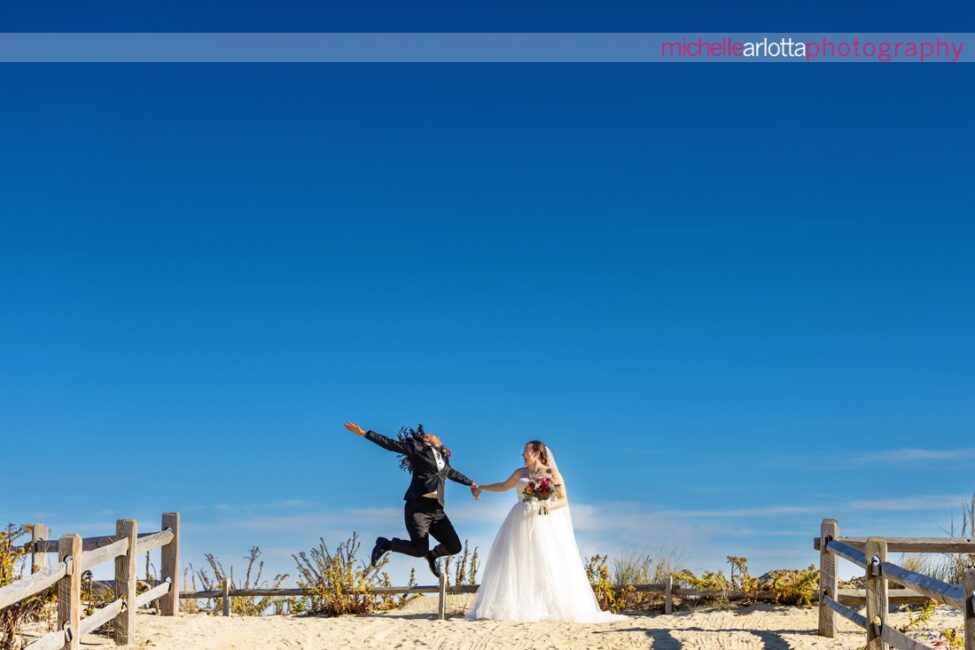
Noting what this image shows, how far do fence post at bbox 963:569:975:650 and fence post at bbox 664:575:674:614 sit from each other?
28.6 ft

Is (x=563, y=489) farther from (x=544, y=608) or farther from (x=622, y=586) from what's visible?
(x=622, y=586)

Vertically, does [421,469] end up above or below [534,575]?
above

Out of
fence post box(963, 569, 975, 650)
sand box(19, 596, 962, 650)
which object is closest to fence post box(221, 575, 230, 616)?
sand box(19, 596, 962, 650)

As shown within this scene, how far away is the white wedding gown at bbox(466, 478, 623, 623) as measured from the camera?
14.1 meters

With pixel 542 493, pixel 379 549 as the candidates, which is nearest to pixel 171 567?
pixel 379 549

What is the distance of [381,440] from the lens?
1488 centimetres

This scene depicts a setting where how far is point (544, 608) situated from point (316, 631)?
115 inches

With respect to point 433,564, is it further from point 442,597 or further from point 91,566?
point 91,566

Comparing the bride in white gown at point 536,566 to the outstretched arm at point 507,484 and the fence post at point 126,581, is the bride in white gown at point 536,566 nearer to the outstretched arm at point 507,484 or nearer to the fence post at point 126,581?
the outstretched arm at point 507,484

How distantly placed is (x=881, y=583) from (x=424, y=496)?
632 centimetres

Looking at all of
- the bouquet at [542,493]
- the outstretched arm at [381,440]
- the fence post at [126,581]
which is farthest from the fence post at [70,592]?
the bouquet at [542,493]

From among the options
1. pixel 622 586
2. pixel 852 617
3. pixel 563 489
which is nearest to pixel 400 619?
pixel 563 489

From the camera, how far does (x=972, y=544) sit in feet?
44.3

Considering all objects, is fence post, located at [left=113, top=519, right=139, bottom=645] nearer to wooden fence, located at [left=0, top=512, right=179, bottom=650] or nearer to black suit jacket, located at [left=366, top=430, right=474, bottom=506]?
wooden fence, located at [left=0, top=512, right=179, bottom=650]
